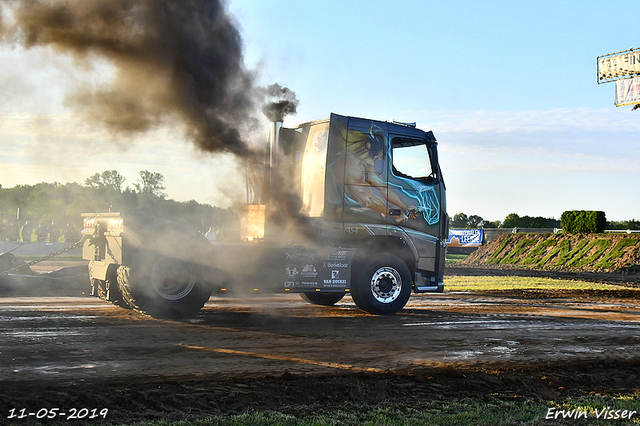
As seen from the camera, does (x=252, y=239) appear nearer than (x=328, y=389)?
No

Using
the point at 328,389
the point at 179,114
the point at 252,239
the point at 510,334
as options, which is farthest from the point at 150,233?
→ the point at 510,334

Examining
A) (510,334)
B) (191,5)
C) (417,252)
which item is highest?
(191,5)

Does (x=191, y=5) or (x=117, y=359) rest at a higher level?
(x=191, y=5)

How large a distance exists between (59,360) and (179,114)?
6.57m

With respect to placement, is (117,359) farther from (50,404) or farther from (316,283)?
(316,283)

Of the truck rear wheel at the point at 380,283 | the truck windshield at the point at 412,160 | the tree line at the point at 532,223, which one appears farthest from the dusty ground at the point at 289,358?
the tree line at the point at 532,223

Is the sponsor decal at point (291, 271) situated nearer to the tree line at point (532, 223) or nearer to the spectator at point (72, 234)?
the spectator at point (72, 234)

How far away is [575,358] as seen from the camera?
7.90m

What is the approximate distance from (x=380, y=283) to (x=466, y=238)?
41.2 metres

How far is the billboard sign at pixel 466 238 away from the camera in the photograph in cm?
5125

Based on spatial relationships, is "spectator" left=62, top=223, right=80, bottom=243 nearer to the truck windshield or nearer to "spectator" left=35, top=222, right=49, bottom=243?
the truck windshield

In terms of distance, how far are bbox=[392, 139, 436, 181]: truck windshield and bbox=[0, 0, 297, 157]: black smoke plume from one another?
2.65 meters

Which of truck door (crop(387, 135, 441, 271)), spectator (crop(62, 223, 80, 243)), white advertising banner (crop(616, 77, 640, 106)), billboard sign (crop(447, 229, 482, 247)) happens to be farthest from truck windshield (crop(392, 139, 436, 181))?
billboard sign (crop(447, 229, 482, 247))

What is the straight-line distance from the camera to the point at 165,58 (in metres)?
12.0
